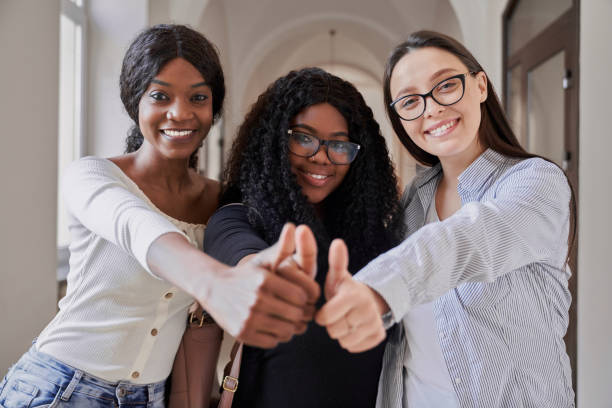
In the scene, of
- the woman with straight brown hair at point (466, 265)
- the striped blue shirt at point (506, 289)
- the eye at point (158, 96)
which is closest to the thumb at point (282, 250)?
the woman with straight brown hair at point (466, 265)

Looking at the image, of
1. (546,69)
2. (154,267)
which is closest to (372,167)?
(154,267)

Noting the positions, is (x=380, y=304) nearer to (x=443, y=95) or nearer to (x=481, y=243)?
(x=481, y=243)

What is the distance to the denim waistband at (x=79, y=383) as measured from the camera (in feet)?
4.38

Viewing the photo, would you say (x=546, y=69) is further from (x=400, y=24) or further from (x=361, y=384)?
(x=400, y=24)

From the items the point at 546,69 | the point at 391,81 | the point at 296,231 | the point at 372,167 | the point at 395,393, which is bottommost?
the point at 395,393

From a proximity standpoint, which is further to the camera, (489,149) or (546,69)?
(546,69)

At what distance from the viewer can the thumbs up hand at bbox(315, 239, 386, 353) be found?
856 millimetres

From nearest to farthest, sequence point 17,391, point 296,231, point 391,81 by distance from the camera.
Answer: point 296,231, point 17,391, point 391,81

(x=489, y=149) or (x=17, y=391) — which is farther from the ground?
(x=489, y=149)

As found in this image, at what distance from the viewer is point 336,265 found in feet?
2.84

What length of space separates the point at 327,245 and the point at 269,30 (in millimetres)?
8653

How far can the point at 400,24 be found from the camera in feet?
28.6

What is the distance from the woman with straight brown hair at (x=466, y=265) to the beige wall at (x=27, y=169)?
1361 millimetres

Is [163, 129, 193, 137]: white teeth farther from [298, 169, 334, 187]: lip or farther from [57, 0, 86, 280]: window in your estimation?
[57, 0, 86, 280]: window
